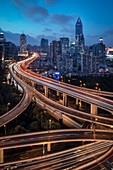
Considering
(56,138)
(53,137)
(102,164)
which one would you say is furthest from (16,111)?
(102,164)

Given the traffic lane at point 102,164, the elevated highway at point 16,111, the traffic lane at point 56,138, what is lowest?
the traffic lane at point 102,164

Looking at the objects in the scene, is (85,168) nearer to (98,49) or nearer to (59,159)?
(59,159)

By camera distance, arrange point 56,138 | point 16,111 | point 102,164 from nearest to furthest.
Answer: point 102,164, point 56,138, point 16,111

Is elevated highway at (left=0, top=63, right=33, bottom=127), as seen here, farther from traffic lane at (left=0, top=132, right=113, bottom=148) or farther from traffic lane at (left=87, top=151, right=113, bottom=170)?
traffic lane at (left=87, top=151, right=113, bottom=170)

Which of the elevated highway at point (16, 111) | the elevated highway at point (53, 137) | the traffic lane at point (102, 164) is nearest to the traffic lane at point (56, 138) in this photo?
the elevated highway at point (53, 137)

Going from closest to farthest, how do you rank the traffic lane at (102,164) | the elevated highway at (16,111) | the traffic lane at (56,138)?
the traffic lane at (102,164) → the traffic lane at (56,138) → the elevated highway at (16,111)

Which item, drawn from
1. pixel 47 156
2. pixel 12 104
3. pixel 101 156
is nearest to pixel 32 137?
pixel 47 156

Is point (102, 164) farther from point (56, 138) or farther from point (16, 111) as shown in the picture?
point (16, 111)

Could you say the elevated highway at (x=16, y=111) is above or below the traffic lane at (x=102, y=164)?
above

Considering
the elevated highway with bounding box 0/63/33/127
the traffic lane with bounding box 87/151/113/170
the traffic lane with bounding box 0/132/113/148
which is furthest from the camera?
the elevated highway with bounding box 0/63/33/127

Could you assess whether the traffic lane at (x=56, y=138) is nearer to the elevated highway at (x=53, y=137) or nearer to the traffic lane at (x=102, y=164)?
the elevated highway at (x=53, y=137)

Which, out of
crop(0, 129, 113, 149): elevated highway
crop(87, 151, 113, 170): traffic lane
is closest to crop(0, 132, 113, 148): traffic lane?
crop(0, 129, 113, 149): elevated highway

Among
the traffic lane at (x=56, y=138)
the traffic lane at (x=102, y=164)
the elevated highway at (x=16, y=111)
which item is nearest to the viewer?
the traffic lane at (x=102, y=164)
